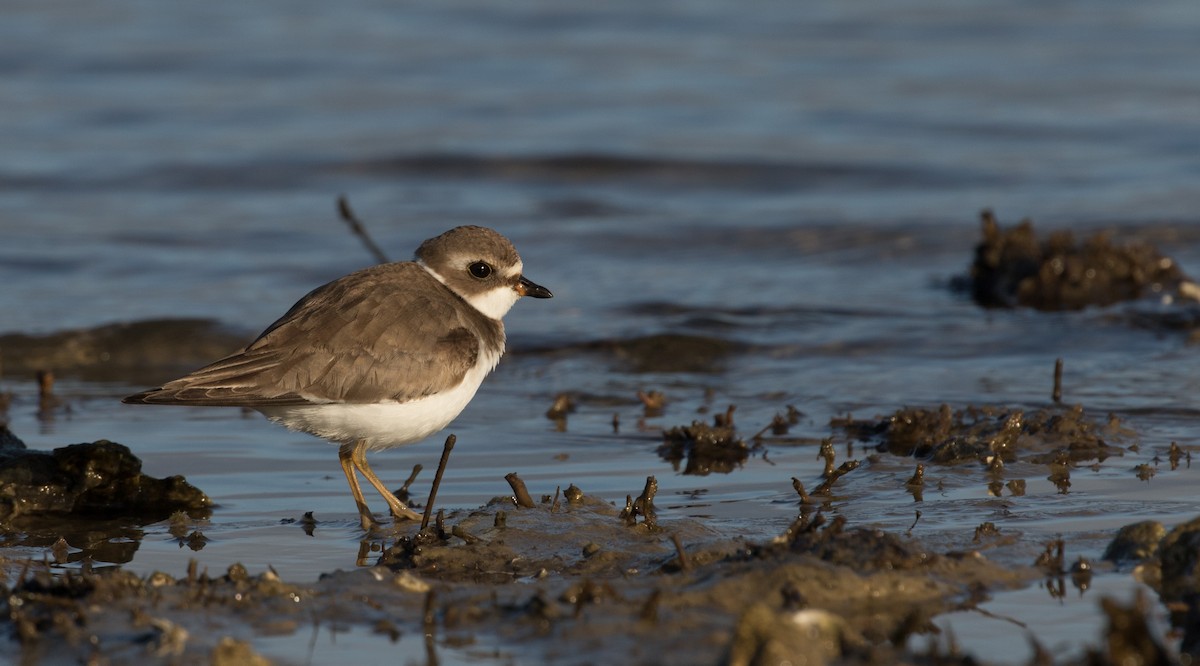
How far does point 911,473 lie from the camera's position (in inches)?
251

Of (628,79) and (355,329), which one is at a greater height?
(628,79)

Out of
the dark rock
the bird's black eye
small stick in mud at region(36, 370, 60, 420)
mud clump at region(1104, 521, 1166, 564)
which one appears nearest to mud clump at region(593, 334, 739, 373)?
the bird's black eye

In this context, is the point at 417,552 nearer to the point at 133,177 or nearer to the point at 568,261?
the point at 568,261

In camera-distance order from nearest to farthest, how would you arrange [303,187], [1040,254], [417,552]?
[417,552] → [1040,254] → [303,187]

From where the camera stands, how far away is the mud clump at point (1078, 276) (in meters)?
10.5

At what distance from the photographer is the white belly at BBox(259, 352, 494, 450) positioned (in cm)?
590

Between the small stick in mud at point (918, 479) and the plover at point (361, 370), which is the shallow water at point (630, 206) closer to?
the small stick in mud at point (918, 479)

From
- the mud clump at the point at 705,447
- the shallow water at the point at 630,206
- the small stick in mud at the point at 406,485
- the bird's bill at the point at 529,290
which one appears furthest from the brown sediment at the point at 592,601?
the bird's bill at the point at 529,290

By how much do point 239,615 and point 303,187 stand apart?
11.1 meters

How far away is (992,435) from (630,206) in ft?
26.4

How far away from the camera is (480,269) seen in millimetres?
6637

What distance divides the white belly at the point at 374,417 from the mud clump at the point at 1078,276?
5.85m

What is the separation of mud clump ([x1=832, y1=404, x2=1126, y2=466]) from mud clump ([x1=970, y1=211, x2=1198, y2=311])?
3.44m

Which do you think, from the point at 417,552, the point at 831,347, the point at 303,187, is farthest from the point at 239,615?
the point at 303,187
